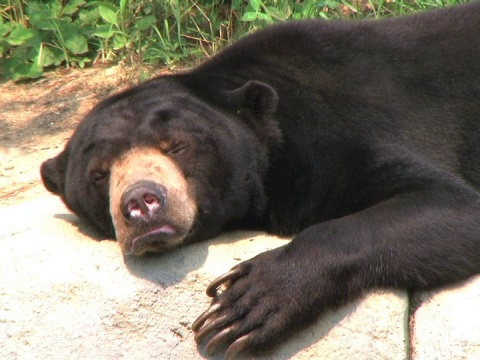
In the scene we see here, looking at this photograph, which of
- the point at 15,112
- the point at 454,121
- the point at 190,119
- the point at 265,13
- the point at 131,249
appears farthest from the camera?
the point at 15,112

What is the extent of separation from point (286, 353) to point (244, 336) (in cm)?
19

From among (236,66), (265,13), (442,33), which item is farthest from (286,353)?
(265,13)

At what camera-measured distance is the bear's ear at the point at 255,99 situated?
4.55m

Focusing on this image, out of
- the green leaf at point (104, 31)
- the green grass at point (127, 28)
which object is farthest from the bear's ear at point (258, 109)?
the green leaf at point (104, 31)

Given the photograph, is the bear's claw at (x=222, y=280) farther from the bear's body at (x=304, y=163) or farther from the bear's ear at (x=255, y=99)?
the bear's ear at (x=255, y=99)

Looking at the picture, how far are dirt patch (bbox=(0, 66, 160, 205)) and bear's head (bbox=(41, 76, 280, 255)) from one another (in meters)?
2.18

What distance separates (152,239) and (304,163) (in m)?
0.99

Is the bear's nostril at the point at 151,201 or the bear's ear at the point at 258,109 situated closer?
the bear's nostril at the point at 151,201

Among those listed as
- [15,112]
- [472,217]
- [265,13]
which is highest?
[472,217]

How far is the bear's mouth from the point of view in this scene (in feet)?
12.7

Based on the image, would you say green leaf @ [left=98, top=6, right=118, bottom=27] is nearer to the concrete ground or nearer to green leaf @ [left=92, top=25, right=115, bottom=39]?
green leaf @ [left=92, top=25, right=115, bottom=39]

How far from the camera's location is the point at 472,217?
4.01 meters

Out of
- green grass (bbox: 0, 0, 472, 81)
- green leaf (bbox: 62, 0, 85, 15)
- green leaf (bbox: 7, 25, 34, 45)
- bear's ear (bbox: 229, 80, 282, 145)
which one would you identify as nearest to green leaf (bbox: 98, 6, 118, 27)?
green grass (bbox: 0, 0, 472, 81)

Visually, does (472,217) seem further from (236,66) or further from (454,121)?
(236,66)
